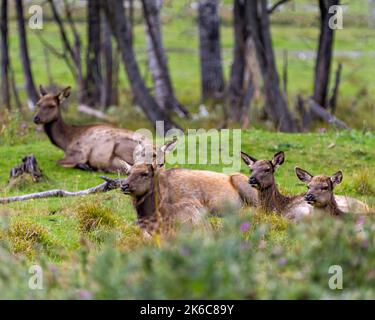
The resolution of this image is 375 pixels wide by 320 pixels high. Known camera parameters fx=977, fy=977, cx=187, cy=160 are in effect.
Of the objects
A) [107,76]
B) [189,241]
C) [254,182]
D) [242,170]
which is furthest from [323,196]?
[107,76]

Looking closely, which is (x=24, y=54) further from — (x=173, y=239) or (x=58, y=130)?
(x=173, y=239)

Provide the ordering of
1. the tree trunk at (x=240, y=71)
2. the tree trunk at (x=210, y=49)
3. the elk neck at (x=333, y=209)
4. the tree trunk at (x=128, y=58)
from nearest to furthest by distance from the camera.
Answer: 1. the elk neck at (x=333, y=209)
2. the tree trunk at (x=128, y=58)
3. the tree trunk at (x=240, y=71)
4. the tree trunk at (x=210, y=49)

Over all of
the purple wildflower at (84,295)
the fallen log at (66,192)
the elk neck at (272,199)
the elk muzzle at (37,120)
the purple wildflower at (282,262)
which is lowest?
the fallen log at (66,192)

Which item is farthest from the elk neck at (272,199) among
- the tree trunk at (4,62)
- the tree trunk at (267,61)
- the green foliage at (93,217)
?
the tree trunk at (4,62)

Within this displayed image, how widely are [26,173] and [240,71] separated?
36.3 feet

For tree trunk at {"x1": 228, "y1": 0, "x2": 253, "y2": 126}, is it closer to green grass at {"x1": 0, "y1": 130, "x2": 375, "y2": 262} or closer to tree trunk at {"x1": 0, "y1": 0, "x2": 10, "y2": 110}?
tree trunk at {"x1": 0, "y1": 0, "x2": 10, "y2": 110}

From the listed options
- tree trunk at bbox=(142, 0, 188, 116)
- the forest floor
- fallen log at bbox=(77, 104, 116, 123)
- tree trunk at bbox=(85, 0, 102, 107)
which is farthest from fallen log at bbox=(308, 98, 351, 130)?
tree trunk at bbox=(85, 0, 102, 107)

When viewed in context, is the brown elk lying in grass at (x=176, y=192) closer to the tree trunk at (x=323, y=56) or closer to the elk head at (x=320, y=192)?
the elk head at (x=320, y=192)

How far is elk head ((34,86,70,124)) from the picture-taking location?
16.5 m

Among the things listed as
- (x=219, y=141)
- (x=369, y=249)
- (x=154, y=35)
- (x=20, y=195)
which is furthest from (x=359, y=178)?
(x=154, y=35)

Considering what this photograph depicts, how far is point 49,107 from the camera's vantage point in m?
16.6

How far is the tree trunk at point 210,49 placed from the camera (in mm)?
27359

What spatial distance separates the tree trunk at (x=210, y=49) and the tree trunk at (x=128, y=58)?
20.6 ft

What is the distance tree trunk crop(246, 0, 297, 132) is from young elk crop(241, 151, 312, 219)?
787cm
